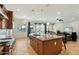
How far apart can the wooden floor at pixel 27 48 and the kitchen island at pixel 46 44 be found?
0.36 feet

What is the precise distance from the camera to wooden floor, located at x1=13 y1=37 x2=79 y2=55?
2.85 m

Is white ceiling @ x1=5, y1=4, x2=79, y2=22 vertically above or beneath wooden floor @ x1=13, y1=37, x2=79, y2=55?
above

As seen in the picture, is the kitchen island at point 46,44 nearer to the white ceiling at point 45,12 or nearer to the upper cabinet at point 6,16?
the white ceiling at point 45,12

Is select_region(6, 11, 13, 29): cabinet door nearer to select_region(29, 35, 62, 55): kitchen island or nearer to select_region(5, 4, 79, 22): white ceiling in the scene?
select_region(5, 4, 79, 22): white ceiling

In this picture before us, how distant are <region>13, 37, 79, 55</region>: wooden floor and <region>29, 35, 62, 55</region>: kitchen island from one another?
0.11 m

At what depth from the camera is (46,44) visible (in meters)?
3.00

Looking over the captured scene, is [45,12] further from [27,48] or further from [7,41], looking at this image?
[7,41]

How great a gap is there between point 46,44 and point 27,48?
455mm

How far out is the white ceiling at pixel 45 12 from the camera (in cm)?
285

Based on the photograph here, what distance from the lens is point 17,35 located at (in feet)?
9.59

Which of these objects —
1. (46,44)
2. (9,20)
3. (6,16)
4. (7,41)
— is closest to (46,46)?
(46,44)

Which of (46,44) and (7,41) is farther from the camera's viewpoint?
(46,44)

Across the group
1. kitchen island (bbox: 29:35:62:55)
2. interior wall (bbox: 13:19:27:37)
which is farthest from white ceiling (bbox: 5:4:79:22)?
kitchen island (bbox: 29:35:62:55)
